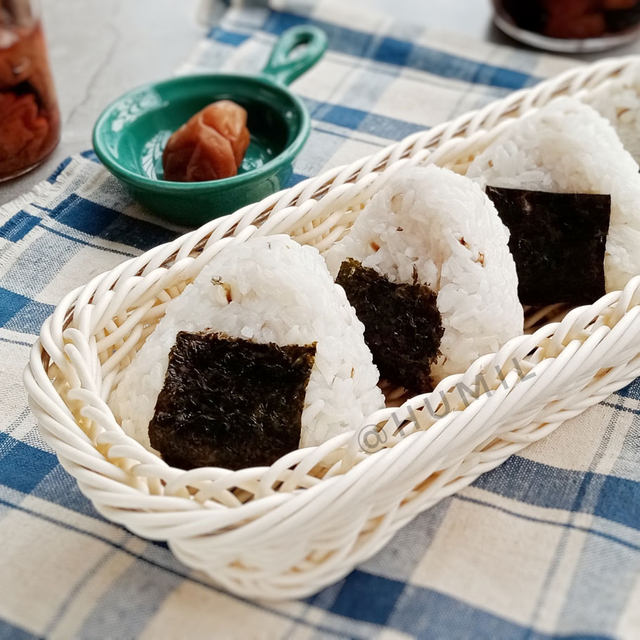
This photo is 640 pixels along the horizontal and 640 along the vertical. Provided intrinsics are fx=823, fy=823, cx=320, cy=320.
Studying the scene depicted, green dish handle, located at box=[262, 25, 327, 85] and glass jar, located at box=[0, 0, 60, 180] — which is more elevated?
glass jar, located at box=[0, 0, 60, 180]

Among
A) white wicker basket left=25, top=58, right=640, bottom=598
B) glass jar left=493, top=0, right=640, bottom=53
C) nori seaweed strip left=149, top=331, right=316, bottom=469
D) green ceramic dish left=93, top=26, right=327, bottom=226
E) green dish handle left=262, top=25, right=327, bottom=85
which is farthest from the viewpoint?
glass jar left=493, top=0, right=640, bottom=53

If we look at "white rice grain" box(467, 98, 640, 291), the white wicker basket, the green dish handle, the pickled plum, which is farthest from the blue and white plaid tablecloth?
the green dish handle

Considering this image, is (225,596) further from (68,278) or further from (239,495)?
(68,278)

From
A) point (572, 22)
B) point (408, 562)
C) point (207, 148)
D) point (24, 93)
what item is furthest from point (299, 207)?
point (572, 22)

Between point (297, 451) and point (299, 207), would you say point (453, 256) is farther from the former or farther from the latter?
point (297, 451)

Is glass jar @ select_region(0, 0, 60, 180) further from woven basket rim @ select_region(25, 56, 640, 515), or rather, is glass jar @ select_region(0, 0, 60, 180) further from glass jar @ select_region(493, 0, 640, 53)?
glass jar @ select_region(493, 0, 640, 53)

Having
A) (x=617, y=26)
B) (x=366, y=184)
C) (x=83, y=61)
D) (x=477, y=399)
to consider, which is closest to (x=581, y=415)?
(x=477, y=399)
